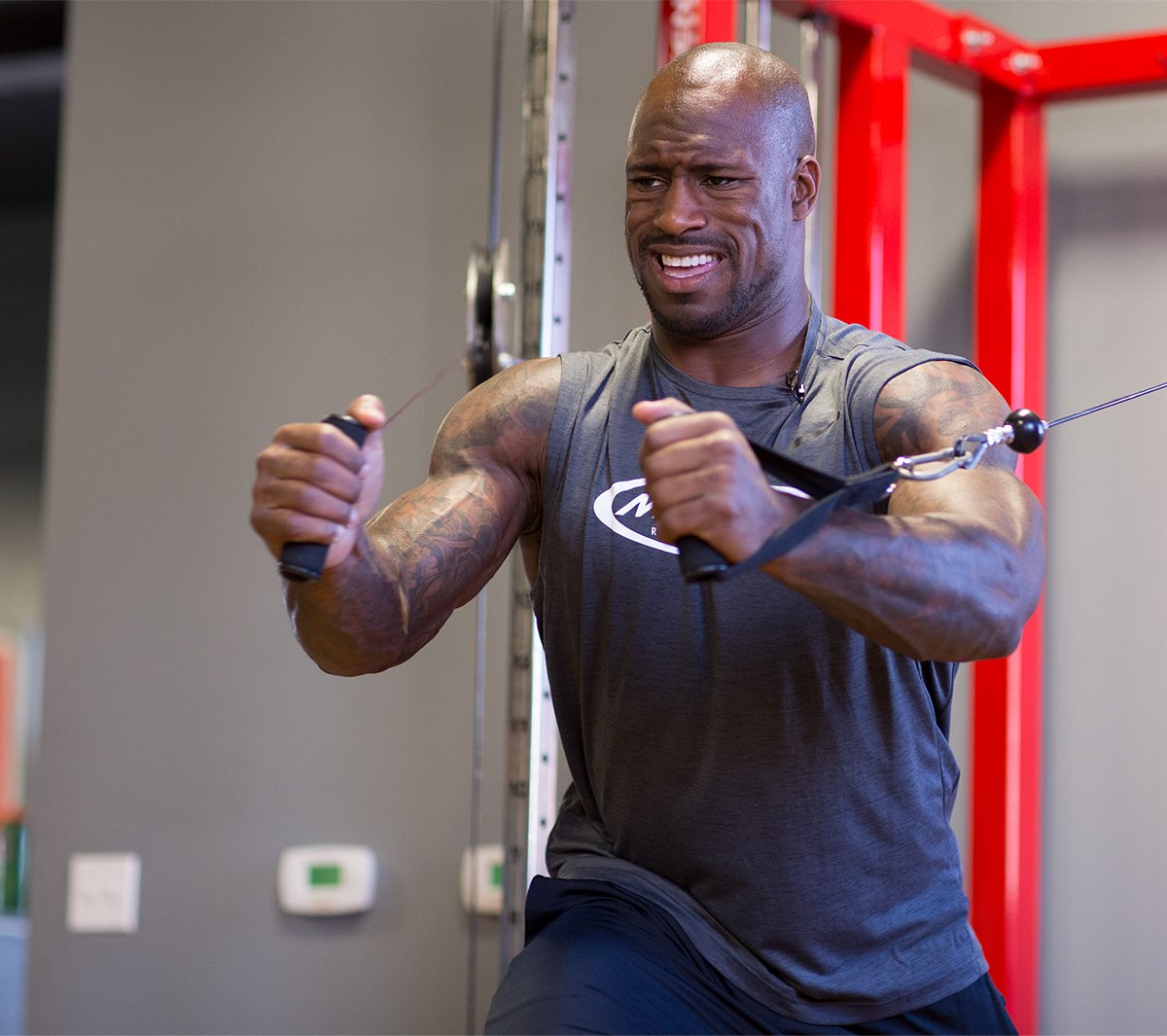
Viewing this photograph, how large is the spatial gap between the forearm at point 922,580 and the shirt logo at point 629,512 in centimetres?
29

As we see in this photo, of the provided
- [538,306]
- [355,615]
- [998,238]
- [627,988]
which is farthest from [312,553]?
[998,238]

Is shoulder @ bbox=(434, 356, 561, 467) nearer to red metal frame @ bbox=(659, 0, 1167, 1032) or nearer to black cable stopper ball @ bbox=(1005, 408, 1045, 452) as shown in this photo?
black cable stopper ball @ bbox=(1005, 408, 1045, 452)

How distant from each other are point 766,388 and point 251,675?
139cm

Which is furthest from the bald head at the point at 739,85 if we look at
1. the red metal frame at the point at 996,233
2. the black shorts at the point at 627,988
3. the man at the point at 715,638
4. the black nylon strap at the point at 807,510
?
the black shorts at the point at 627,988

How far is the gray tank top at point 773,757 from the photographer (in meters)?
1.44

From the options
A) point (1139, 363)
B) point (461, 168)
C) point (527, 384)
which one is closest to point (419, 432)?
point (461, 168)

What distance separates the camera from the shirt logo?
1.47m

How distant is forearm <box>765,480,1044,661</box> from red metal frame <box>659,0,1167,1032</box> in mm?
1029

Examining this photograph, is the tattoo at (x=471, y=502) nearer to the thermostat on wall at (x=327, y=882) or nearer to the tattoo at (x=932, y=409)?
the tattoo at (x=932, y=409)

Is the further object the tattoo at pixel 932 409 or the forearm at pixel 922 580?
the tattoo at pixel 932 409

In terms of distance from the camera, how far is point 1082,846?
8.20ft

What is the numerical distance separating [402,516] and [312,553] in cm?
30

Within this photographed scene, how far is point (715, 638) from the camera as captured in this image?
145cm

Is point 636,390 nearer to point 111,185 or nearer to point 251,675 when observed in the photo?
point 251,675
